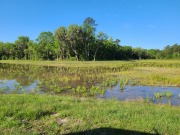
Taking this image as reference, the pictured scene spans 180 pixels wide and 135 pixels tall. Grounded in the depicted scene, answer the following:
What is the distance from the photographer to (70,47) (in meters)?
72.1

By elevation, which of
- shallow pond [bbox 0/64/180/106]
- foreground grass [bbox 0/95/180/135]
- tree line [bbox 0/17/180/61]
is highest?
tree line [bbox 0/17/180/61]

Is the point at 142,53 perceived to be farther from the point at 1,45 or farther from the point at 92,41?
the point at 1,45

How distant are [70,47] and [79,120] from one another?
2629 inches

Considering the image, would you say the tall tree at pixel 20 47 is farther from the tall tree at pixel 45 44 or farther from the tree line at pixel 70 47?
the tall tree at pixel 45 44

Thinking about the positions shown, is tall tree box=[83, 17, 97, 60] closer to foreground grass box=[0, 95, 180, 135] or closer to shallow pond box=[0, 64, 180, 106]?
shallow pond box=[0, 64, 180, 106]

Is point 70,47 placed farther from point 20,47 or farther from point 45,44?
point 20,47

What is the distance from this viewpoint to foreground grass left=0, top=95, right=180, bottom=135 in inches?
218

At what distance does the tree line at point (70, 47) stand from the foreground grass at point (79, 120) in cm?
5894

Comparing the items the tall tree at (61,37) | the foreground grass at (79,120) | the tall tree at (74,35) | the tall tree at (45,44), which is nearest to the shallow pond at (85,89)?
the foreground grass at (79,120)

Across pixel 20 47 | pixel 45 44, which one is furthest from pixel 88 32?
pixel 20 47

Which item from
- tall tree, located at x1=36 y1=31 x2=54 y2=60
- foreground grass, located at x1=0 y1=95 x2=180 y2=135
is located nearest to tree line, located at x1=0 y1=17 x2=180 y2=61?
tall tree, located at x1=36 y1=31 x2=54 y2=60

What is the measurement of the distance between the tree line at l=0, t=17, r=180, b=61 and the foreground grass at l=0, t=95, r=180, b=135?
58.9 m

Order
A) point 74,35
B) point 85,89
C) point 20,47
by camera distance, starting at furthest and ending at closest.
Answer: point 20,47, point 74,35, point 85,89

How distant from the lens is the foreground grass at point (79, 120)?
553 centimetres
